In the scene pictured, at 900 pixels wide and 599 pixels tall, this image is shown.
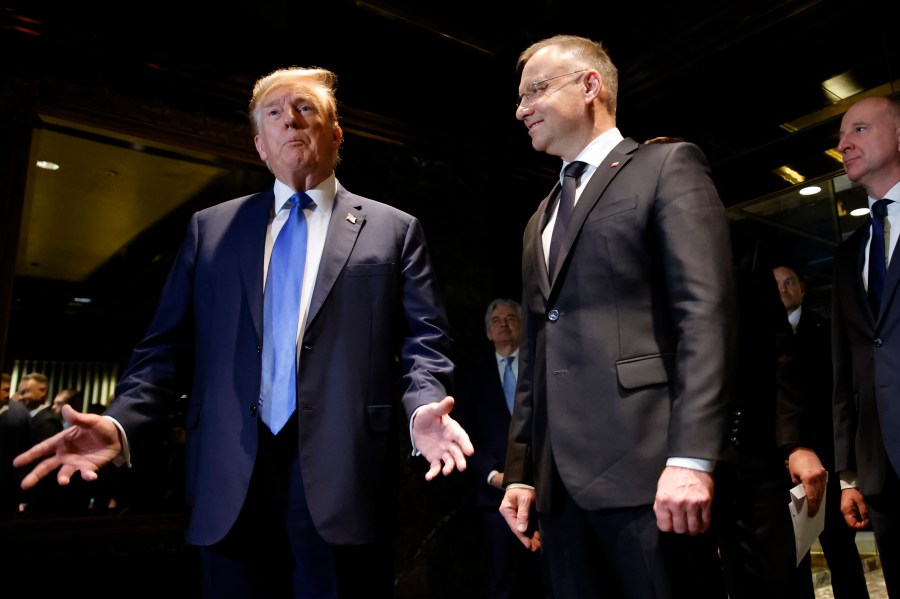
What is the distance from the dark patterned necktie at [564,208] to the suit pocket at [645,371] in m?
Result: 0.30

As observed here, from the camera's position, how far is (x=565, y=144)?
5.95ft

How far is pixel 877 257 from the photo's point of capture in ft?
7.13

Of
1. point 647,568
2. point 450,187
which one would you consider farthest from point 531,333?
point 450,187

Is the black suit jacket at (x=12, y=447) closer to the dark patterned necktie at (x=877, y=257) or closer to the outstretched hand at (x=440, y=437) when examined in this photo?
the outstretched hand at (x=440, y=437)

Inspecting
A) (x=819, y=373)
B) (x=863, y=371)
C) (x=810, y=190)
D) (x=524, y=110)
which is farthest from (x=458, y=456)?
(x=810, y=190)

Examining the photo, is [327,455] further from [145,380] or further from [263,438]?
[145,380]

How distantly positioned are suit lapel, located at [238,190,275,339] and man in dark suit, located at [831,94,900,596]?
1660 millimetres

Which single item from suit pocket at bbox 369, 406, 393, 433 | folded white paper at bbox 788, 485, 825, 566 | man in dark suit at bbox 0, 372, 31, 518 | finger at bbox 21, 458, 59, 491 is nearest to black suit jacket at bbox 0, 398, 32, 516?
man in dark suit at bbox 0, 372, 31, 518

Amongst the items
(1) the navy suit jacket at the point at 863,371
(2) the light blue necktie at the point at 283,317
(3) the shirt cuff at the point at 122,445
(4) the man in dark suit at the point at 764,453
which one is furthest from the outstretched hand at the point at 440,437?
(1) the navy suit jacket at the point at 863,371

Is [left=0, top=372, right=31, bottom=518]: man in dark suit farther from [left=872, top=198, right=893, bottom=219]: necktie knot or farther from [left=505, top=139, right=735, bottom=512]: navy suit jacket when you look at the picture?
[left=872, top=198, right=893, bottom=219]: necktie knot

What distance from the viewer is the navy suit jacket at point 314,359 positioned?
4.84 ft

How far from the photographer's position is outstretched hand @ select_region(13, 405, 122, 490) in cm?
136

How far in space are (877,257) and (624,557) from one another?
1.44 meters

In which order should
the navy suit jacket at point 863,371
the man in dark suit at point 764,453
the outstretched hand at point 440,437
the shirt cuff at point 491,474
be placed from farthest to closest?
the shirt cuff at point 491,474
the man in dark suit at point 764,453
the navy suit jacket at point 863,371
the outstretched hand at point 440,437
